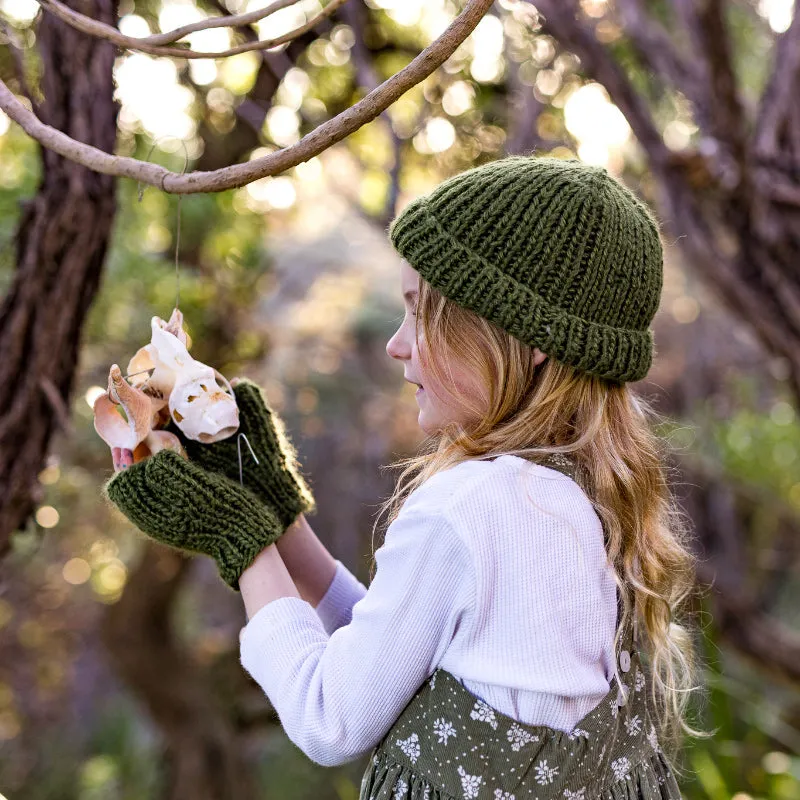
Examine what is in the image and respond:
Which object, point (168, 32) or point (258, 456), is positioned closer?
point (168, 32)

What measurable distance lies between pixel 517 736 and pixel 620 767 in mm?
210

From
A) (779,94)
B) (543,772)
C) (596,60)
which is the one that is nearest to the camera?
(543,772)

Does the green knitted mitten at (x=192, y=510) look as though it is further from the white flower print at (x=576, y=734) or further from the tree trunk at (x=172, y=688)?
the tree trunk at (x=172, y=688)

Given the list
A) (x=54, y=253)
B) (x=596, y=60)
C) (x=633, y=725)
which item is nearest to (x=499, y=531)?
(x=633, y=725)

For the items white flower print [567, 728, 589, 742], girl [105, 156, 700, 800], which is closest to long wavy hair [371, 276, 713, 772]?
girl [105, 156, 700, 800]

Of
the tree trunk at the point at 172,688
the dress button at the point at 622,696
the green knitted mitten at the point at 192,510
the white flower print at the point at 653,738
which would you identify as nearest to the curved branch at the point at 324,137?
the green knitted mitten at the point at 192,510

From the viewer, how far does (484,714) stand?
998 millimetres

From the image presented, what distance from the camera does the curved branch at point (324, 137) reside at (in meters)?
0.90

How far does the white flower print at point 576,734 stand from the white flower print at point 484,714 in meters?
0.10

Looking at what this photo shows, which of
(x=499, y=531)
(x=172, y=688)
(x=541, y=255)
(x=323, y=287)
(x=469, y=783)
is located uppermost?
(x=541, y=255)

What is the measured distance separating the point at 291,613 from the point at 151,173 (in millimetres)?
511

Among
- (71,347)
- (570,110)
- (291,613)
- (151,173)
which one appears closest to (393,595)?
(291,613)

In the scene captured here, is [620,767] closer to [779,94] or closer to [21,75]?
[21,75]

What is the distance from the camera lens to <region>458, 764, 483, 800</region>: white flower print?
39.5 inches
